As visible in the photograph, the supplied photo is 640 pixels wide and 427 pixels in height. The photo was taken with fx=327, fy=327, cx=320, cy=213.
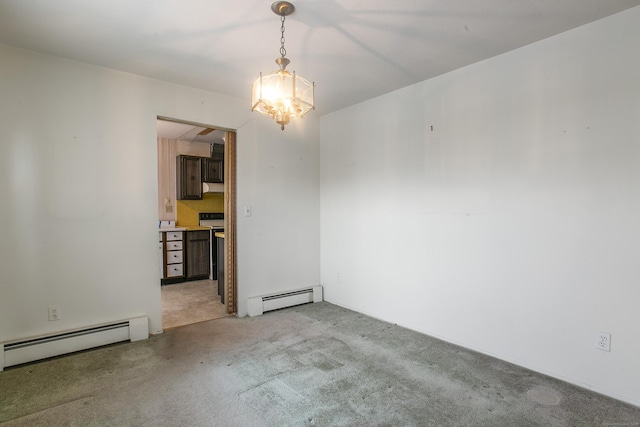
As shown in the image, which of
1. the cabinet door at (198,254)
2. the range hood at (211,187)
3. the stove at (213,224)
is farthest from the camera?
the range hood at (211,187)

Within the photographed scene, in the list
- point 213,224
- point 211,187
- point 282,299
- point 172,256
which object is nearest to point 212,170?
point 211,187

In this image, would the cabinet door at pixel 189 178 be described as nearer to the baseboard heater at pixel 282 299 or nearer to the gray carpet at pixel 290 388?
the baseboard heater at pixel 282 299

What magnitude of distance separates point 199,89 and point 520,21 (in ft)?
9.47

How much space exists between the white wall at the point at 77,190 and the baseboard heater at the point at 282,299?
3.28 ft

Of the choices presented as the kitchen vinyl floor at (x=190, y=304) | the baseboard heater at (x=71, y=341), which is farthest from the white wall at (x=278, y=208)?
the baseboard heater at (x=71, y=341)

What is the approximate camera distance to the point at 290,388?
7.27 feet

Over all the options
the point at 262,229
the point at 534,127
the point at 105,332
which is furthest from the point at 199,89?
the point at 534,127

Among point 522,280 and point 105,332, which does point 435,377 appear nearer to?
point 522,280

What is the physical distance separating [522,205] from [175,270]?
16.1 feet

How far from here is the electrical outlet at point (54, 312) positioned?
105 inches

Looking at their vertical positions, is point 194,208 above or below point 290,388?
above

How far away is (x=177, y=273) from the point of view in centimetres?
Answer: 534

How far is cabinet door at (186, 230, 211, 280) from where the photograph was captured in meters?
5.45

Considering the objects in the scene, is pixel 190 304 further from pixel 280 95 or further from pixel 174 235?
pixel 280 95
